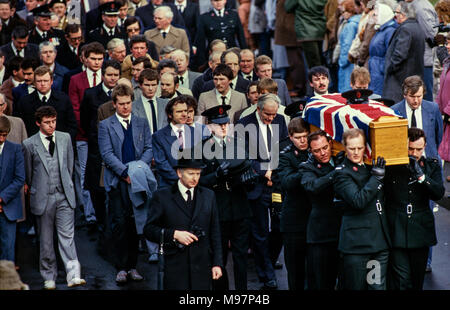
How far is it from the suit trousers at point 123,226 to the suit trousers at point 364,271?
2.65 metres

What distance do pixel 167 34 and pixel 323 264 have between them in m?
6.24

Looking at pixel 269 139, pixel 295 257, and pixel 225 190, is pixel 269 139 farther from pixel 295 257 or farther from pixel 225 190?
pixel 295 257

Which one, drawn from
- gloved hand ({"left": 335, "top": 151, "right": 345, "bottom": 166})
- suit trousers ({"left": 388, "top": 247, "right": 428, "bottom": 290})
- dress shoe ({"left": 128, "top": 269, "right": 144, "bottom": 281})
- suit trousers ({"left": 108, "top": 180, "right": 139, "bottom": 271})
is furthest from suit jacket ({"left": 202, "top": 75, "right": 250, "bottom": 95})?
suit trousers ({"left": 388, "top": 247, "right": 428, "bottom": 290})

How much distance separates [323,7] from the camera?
14.7 metres

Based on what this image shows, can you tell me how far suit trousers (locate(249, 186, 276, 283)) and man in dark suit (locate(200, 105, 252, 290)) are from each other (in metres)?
0.50

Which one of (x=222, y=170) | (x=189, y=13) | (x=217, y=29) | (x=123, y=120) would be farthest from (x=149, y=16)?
(x=222, y=170)

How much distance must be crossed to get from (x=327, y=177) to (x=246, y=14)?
376 inches

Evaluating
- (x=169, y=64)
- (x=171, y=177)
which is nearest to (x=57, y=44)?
(x=169, y=64)

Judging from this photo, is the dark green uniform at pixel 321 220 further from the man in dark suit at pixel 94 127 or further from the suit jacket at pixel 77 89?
the suit jacket at pixel 77 89

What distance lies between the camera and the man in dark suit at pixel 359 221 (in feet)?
25.3

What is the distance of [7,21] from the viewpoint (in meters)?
14.7

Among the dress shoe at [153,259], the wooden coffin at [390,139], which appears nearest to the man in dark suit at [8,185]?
the dress shoe at [153,259]

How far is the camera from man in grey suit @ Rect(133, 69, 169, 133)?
10484mm

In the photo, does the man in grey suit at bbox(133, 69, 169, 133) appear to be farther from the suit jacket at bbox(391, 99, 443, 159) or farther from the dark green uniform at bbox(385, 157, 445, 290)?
the dark green uniform at bbox(385, 157, 445, 290)
